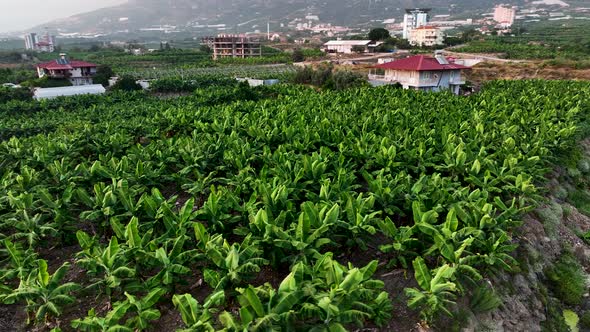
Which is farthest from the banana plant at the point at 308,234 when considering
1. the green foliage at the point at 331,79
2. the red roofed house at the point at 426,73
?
the green foliage at the point at 331,79

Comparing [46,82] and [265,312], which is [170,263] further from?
[46,82]

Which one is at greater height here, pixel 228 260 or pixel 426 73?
pixel 426 73

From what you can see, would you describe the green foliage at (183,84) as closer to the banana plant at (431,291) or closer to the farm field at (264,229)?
the farm field at (264,229)

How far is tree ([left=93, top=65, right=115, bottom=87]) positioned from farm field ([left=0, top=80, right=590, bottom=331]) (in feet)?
135

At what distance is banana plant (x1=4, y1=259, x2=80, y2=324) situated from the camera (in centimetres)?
630

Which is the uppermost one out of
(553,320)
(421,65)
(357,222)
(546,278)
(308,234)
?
(421,65)

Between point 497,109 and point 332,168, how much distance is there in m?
12.4

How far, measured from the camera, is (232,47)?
92.2 m

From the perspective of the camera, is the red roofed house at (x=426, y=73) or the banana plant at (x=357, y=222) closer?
the banana plant at (x=357, y=222)

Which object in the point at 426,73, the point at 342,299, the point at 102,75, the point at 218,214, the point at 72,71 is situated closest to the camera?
the point at 342,299

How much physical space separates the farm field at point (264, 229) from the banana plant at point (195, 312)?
0.07 ft

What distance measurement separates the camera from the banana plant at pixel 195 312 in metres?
5.44

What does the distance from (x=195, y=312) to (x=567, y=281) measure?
882 centimetres

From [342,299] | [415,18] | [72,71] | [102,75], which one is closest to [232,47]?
[102,75]
